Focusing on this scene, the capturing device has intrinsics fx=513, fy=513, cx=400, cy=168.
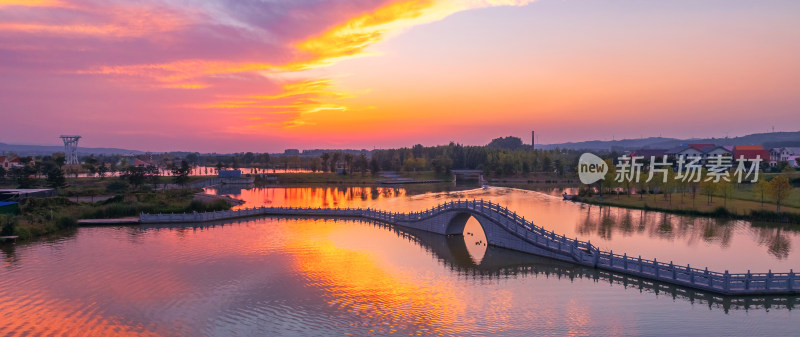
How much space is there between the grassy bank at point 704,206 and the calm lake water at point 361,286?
14.5 feet

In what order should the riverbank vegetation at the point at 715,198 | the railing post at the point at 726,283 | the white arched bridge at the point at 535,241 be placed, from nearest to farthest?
the railing post at the point at 726,283, the white arched bridge at the point at 535,241, the riverbank vegetation at the point at 715,198

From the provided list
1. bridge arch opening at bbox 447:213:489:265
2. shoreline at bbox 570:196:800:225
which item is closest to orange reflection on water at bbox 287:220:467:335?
bridge arch opening at bbox 447:213:489:265

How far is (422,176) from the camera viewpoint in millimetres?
135750

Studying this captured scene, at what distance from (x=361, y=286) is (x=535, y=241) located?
12673 millimetres

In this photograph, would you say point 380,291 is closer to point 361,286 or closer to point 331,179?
point 361,286

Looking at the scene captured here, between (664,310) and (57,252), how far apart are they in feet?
121

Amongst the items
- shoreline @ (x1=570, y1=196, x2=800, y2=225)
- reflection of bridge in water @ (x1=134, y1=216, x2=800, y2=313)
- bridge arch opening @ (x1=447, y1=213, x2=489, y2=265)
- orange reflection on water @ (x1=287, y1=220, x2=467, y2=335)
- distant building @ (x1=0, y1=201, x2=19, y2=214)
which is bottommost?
orange reflection on water @ (x1=287, y1=220, x2=467, y2=335)

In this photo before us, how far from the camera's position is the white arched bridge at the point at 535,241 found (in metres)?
24.1

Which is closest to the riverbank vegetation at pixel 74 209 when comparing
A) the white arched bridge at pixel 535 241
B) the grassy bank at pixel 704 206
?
the white arched bridge at pixel 535 241

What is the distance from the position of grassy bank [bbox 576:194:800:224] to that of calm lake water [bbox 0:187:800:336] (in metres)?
4.41

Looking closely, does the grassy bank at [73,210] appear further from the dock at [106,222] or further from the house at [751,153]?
the house at [751,153]

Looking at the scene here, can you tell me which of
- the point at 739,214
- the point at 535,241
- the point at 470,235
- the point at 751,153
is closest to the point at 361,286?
the point at 535,241

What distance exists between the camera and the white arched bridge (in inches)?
950

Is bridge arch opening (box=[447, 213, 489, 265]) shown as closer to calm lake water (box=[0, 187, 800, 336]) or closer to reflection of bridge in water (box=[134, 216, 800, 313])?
calm lake water (box=[0, 187, 800, 336])
